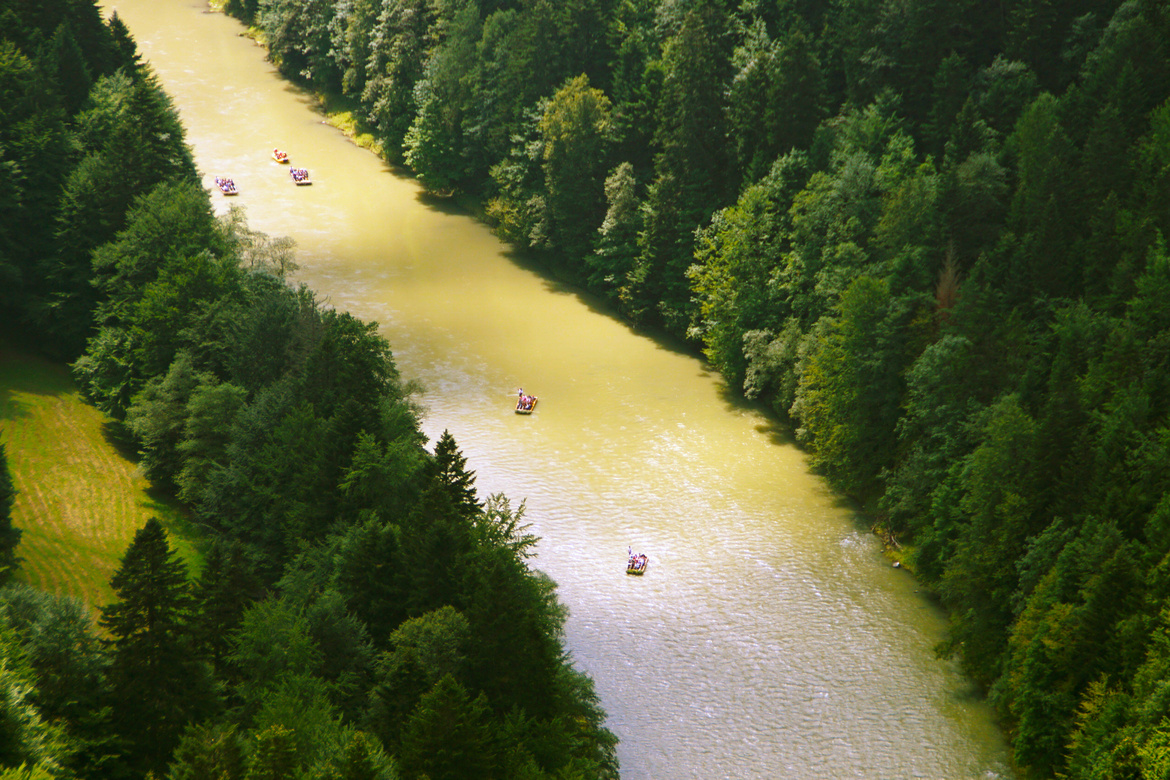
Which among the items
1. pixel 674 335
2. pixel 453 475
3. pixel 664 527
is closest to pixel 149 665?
pixel 453 475

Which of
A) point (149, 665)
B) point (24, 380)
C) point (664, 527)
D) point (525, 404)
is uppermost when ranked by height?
point (149, 665)

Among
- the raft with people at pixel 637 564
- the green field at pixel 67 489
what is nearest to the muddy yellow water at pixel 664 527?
the raft with people at pixel 637 564

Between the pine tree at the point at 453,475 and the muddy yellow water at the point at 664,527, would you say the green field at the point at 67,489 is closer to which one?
the pine tree at the point at 453,475

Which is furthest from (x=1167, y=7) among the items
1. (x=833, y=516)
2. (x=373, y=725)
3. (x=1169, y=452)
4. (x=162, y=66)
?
(x=162, y=66)

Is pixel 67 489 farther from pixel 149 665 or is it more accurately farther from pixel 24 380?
pixel 149 665

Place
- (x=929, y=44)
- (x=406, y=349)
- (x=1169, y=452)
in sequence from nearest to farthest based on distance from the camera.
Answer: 1. (x=1169, y=452)
2. (x=929, y=44)
3. (x=406, y=349)

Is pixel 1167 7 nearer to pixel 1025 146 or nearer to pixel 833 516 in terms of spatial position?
pixel 1025 146
